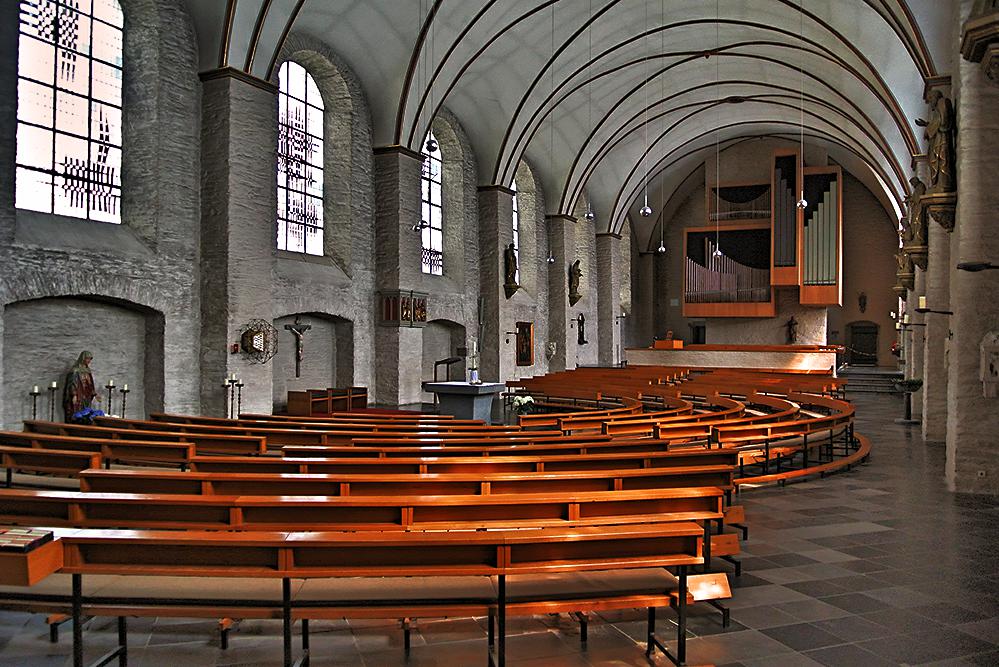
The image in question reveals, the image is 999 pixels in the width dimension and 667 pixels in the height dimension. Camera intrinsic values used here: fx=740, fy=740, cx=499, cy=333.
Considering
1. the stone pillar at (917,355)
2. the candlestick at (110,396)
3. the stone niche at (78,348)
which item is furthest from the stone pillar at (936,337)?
the candlestick at (110,396)

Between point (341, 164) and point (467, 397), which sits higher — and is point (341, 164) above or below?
above

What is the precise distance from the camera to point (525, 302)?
24.8m

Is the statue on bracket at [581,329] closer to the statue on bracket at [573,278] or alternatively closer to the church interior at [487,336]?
Result: the church interior at [487,336]

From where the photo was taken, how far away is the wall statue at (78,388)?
10.9 metres

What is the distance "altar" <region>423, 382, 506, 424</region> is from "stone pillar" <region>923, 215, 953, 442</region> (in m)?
7.00

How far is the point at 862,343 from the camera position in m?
31.3

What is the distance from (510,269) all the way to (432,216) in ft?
9.86

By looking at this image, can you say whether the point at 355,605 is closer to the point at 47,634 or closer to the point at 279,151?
the point at 47,634

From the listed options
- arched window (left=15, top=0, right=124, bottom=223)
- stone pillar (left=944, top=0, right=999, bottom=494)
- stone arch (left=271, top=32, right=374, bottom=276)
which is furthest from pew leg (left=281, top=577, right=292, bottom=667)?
stone arch (left=271, top=32, right=374, bottom=276)

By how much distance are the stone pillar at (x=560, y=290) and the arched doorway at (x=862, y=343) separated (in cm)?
1315

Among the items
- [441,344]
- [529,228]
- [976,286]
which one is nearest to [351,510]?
[976,286]

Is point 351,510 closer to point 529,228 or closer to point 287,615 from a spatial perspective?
point 287,615

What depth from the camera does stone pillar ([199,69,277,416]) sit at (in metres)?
13.0

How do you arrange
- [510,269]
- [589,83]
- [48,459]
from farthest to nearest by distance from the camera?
[510,269]
[589,83]
[48,459]
